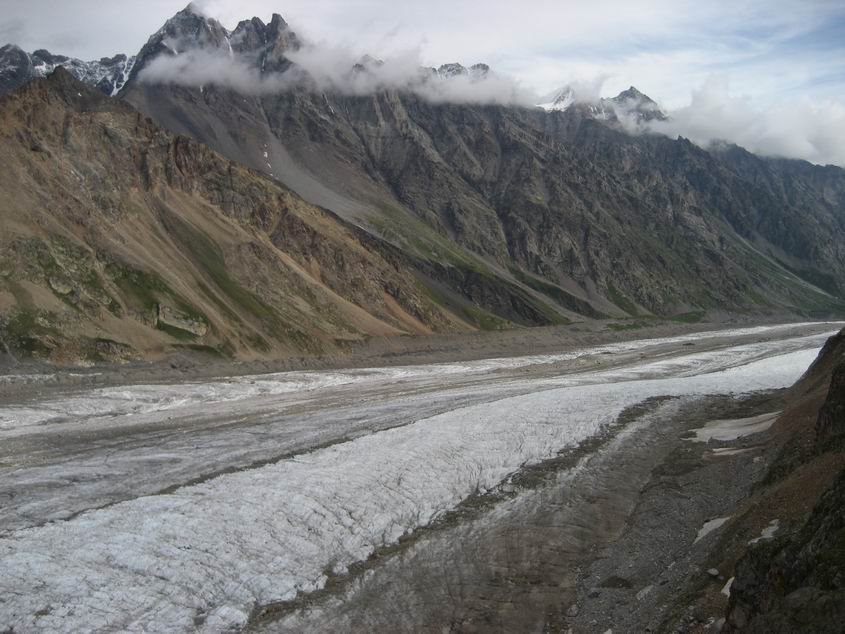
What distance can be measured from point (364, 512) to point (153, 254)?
7909cm

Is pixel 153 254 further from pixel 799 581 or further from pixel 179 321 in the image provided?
pixel 799 581

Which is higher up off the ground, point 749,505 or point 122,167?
point 122,167

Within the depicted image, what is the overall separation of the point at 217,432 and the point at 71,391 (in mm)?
23405

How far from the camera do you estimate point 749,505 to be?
20.1 metres

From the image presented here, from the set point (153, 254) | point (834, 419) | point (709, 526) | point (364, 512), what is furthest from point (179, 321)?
point (834, 419)

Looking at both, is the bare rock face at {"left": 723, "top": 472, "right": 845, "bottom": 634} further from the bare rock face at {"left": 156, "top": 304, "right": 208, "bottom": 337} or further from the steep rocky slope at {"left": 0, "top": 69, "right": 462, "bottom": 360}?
the bare rock face at {"left": 156, "top": 304, "right": 208, "bottom": 337}

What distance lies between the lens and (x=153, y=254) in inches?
3725

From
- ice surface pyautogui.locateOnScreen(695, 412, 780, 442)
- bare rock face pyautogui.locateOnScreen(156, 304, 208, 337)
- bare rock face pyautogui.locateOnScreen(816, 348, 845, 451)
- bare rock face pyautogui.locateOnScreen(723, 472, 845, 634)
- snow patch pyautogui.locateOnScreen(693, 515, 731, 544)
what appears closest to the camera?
bare rock face pyautogui.locateOnScreen(723, 472, 845, 634)

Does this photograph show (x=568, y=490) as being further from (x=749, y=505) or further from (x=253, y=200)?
(x=253, y=200)

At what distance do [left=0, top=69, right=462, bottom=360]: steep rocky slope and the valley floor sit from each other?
2421cm

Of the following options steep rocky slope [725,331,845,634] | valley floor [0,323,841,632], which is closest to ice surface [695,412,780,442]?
valley floor [0,323,841,632]

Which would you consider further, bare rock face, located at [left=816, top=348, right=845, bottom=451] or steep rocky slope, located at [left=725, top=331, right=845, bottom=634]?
bare rock face, located at [left=816, top=348, right=845, bottom=451]

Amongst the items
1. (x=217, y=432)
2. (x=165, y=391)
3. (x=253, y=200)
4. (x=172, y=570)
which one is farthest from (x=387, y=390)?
(x=253, y=200)

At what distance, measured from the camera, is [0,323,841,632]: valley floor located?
58.6 ft
